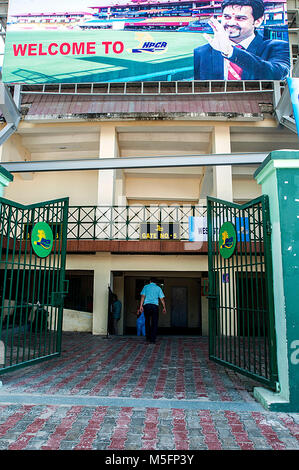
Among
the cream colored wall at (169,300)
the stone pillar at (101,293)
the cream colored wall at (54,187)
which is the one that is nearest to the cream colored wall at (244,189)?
the cream colored wall at (169,300)

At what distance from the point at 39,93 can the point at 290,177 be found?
34.8 feet

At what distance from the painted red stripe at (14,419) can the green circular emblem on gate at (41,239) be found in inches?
101

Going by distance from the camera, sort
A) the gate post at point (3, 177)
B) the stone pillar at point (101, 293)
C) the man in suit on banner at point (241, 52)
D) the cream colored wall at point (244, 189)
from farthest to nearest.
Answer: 1. the cream colored wall at point (244, 189)
2. the man in suit on banner at point (241, 52)
3. the stone pillar at point (101, 293)
4. the gate post at point (3, 177)

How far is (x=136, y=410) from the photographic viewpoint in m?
3.51

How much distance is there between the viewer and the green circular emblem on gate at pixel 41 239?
214 inches

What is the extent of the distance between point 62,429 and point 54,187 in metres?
12.3

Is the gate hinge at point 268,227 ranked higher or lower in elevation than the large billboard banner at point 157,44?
lower

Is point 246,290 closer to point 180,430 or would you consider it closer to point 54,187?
point 180,430

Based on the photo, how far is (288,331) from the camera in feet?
12.1

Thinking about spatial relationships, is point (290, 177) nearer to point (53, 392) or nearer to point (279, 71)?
point (53, 392)

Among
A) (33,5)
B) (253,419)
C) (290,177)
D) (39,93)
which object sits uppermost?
(33,5)

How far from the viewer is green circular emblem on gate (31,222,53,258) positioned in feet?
17.9

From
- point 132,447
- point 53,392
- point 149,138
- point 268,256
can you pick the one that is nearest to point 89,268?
point 149,138

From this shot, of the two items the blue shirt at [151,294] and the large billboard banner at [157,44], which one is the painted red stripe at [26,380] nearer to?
the blue shirt at [151,294]
